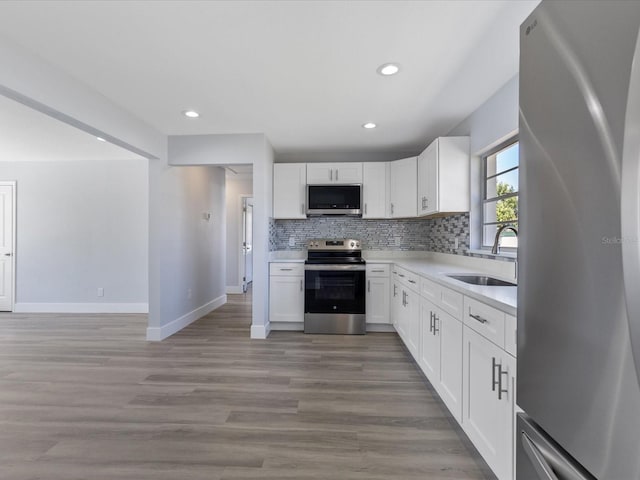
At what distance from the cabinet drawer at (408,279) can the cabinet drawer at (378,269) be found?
0.28 metres

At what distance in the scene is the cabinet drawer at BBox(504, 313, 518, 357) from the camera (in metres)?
1.19

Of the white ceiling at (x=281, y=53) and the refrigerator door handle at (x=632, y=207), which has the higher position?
the white ceiling at (x=281, y=53)

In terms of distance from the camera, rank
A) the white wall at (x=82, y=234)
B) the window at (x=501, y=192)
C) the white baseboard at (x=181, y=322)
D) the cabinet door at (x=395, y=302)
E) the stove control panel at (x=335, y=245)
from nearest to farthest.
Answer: the window at (x=501, y=192) → the cabinet door at (x=395, y=302) → the white baseboard at (x=181, y=322) → the stove control panel at (x=335, y=245) → the white wall at (x=82, y=234)

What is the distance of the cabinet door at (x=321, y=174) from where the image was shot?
387cm

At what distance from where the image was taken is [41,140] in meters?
3.68

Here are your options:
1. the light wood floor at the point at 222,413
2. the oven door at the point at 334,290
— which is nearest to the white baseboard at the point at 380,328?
the oven door at the point at 334,290

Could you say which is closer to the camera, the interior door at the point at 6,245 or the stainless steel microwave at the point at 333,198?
the stainless steel microwave at the point at 333,198

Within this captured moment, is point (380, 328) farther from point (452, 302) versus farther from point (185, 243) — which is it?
point (185, 243)

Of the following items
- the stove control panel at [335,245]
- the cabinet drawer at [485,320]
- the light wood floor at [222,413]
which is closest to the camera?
the cabinet drawer at [485,320]

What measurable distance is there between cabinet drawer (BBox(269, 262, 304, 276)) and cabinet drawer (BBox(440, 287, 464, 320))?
1.97 m

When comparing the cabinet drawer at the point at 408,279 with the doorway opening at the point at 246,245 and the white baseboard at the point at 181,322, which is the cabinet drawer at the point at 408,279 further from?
the doorway opening at the point at 246,245

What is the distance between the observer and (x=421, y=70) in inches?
83.4

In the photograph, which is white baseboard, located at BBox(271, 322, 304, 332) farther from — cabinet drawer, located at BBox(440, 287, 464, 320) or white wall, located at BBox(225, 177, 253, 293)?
white wall, located at BBox(225, 177, 253, 293)

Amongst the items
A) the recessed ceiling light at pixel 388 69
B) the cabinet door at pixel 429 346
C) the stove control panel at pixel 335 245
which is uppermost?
the recessed ceiling light at pixel 388 69
